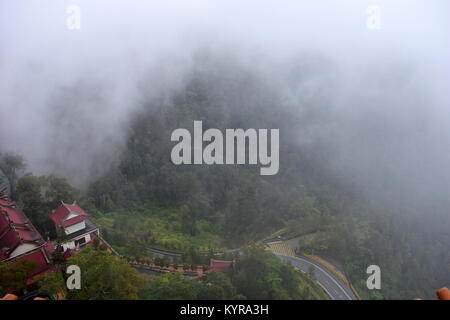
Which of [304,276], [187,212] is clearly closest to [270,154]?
[187,212]

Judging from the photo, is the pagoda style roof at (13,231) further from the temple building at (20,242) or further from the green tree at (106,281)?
the green tree at (106,281)

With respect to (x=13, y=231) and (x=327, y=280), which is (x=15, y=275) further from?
(x=327, y=280)

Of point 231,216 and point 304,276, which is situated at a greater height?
point 231,216

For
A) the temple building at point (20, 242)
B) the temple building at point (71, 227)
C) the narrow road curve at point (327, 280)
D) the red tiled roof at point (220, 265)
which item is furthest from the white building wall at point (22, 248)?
the narrow road curve at point (327, 280)

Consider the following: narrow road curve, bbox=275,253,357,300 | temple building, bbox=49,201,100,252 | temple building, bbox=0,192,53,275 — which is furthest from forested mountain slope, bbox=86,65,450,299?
temple building, bbox=0,192,53,275

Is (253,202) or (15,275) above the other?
(253,202)

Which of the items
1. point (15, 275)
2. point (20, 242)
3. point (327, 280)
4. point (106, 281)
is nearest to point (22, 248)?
point (20, 242)

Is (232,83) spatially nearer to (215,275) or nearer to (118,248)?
(118,248)
